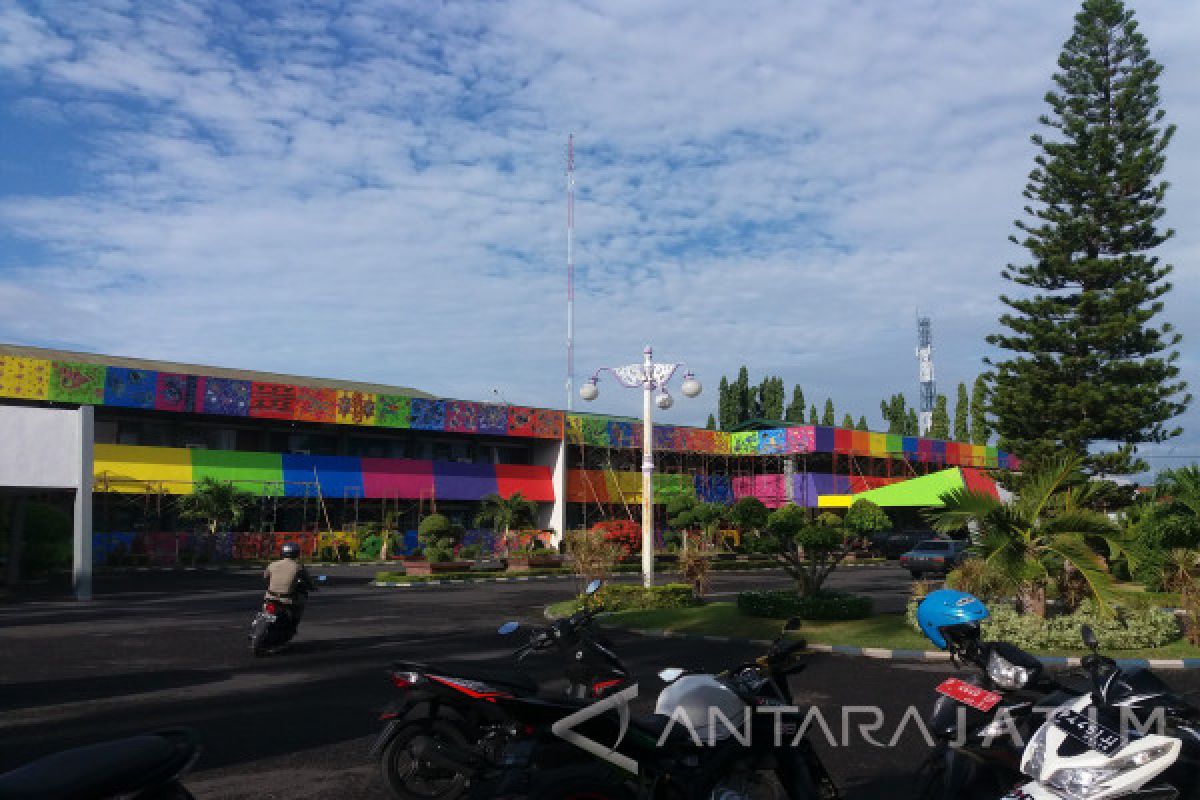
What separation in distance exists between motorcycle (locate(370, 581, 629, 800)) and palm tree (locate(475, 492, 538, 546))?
3461 cm

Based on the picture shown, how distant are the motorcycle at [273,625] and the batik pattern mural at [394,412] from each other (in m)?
31.7

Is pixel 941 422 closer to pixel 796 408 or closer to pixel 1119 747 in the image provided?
pixel 796 408

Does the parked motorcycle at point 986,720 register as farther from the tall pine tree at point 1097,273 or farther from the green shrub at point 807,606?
the tall pine tree at point 1097,273

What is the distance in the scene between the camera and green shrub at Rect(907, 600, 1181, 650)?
1295 cm

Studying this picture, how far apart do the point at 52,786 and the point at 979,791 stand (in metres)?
3.83

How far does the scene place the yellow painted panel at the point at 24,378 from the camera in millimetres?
33344

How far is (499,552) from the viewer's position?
43531 millimetres

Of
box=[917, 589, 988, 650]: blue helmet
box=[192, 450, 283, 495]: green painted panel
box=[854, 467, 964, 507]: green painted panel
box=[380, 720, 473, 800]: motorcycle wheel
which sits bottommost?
box=[380, 720, 473, 800]: motorcycle wheel

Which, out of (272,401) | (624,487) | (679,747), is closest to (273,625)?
(679,747)

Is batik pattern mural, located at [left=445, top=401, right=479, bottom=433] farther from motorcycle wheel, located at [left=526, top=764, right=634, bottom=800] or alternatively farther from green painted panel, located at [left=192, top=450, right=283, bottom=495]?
motorcycle wheel, located at [left=526, top=764, right=634, bottom=800]

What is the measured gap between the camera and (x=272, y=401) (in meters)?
40.3

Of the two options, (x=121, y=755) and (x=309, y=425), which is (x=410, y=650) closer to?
(x=121, y=755)

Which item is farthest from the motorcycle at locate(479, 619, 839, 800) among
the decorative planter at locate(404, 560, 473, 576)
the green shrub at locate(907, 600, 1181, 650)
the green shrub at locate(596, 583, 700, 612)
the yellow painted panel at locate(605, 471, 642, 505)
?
the yellow painted panel at locate(605, 471, 642, 505)

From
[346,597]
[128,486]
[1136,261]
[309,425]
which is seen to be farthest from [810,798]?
[309,425]
